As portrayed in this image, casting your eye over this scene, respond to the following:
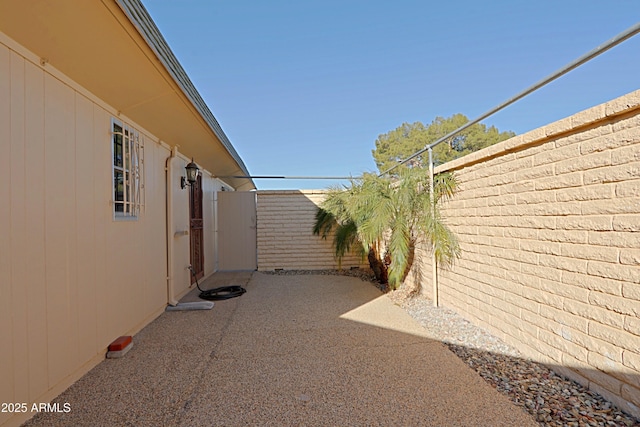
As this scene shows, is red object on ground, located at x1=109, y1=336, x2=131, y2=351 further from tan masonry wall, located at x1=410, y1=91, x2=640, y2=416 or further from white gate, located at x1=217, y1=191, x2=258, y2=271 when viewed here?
white gate, located at x1=217, y1=191, x2=258, y2=271

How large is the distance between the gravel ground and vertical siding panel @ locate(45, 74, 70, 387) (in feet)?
11.0

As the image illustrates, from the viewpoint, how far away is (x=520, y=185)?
2.91 metres

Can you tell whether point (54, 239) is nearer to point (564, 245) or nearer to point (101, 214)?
point (101, 214)

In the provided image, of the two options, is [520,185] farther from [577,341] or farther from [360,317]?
[360,317]

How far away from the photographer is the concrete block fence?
1.97 m

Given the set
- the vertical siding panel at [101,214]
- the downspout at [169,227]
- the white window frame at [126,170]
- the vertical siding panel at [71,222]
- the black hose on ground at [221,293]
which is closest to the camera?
the vertical siding panel at [71,222]

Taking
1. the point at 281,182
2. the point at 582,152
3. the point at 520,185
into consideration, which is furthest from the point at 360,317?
the point at 281,182

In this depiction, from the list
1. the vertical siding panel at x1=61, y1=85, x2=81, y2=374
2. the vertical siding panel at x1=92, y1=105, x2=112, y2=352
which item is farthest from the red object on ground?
the vertical siding panel at x1=61, y1=85, x2=81, y2=374

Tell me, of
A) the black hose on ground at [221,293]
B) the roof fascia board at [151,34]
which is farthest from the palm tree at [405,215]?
the roof fascia board at [151,34]

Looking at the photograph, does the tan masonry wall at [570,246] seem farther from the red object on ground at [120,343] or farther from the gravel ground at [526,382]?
the red object on ground at [120,343]

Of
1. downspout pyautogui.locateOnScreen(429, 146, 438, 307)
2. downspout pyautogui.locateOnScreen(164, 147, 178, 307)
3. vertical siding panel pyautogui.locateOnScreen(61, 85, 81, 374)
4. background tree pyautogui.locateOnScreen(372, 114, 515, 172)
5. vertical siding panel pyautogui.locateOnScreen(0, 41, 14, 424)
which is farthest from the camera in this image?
background tree pyautogui.locateOnScreen(372, 114, 515, 172)

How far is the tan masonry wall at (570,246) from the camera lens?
6.46 ft

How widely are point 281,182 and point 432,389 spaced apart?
728cm

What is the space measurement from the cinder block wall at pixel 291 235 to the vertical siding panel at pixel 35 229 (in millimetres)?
5965
